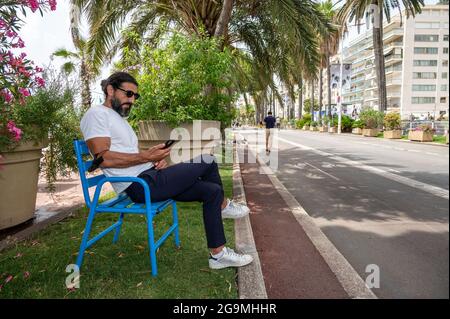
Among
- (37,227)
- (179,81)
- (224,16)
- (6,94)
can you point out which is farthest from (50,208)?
(224,16)

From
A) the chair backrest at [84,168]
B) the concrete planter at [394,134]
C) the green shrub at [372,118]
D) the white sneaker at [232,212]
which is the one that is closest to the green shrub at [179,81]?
the white sneaker at [232,212]

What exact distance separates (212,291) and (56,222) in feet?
8.79

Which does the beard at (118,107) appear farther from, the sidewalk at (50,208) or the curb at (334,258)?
the curb at (334,258)

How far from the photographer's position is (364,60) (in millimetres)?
80062

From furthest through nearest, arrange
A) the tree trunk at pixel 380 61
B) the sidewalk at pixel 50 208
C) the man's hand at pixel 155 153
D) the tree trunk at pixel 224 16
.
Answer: the tree trunk at pixel 380 61
the tree trunk at pixel 224 16
the sidewalk at pixel 50 208
the man's hand at pixel 155 153

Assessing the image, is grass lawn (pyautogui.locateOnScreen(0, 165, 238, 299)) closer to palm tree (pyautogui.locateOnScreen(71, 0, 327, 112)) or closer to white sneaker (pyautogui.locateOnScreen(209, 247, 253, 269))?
white sneaker (pyautogui.locateOnScreen(209, 247, 253, 269))

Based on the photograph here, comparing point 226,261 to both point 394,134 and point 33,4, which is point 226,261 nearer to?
point 33,4

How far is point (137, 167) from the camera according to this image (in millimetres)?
2967

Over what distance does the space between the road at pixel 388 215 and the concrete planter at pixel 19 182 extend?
11.9 ft

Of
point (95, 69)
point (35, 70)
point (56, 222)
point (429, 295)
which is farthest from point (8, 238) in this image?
point (95, 69)

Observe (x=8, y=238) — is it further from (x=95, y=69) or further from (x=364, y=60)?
(x=364, y=60)

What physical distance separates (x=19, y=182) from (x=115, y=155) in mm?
2019

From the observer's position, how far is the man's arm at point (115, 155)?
268cm

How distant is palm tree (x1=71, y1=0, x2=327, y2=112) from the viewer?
727 centimetres
